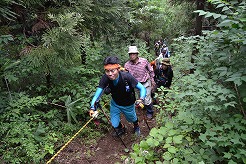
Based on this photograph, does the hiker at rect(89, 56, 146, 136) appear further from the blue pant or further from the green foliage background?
the green foliage background

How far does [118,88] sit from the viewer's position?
5121 millimetres

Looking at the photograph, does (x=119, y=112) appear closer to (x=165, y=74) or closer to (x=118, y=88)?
(x=118, y=88)

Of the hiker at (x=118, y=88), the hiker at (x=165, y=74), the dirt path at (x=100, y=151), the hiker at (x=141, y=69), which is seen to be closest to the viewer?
the hiker at (x=118, y=88)

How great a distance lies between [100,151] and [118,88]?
1.73m

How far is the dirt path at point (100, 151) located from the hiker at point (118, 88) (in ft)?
1.13

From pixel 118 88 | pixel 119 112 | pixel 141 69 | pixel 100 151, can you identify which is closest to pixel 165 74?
pixel 141 69

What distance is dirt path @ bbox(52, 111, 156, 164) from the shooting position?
16.4 ft

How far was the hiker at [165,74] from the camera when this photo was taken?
22.8 ft

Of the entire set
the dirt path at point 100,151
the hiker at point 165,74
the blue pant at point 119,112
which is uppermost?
the hiker at point 165,74

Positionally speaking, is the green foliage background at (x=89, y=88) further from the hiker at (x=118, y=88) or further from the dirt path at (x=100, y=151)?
the hiker at (x=118, y=88)

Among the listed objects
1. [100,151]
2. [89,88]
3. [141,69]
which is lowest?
[100,151]

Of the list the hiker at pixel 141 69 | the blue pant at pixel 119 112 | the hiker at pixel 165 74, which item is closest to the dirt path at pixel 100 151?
the blue pant at pixel 119 112

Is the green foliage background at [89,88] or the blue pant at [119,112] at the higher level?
the green foliage background at [89,88]

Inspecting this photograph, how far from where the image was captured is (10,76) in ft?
15.8
